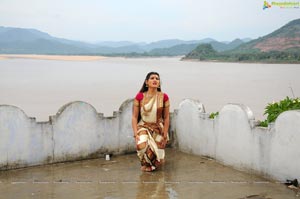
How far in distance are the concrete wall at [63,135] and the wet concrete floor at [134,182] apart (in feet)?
0.64

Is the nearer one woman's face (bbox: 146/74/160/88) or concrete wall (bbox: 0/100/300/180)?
concrete wall (bbox: 0/100/300/180)

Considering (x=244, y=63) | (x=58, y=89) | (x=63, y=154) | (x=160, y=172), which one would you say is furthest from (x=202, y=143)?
(x=244, y=63)

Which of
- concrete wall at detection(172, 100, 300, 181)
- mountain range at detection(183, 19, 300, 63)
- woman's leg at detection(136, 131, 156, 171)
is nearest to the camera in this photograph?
concrete wall at detection(172, 100, 300, 181)

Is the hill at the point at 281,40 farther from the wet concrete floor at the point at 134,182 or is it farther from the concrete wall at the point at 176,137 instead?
the wet concrete floor at the point at 134,182

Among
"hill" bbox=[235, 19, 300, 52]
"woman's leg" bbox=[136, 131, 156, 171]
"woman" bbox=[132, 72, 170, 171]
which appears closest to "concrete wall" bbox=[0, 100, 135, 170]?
"woman" bbox=[132, 72, 170, 171]

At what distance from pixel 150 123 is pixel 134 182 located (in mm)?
1053

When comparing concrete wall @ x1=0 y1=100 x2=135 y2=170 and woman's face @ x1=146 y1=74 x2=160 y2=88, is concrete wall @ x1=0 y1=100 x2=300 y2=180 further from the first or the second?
woman's face @ x1=146 y1=74 x2=160 y2=88

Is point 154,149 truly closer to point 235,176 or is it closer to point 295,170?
point 235,176

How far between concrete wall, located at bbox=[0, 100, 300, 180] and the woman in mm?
1051

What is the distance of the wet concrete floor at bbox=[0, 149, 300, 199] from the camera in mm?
5977

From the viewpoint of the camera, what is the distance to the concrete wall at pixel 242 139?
6188 mm

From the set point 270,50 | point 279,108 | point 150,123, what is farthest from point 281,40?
point 150,123

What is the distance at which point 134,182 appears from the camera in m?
6.53

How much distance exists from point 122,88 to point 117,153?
26.0 m
